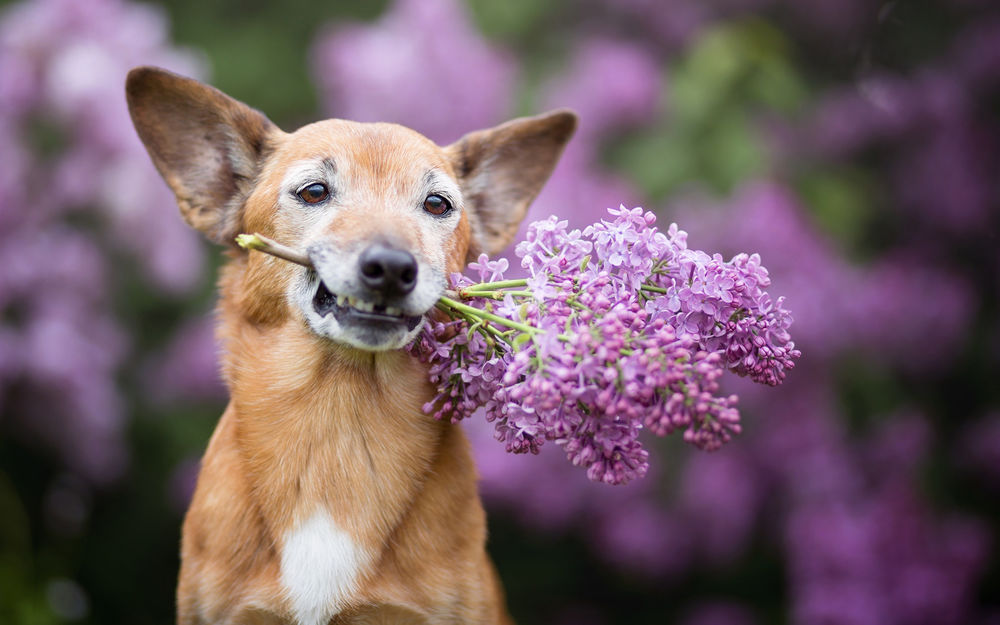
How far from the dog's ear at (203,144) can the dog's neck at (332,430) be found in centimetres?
32

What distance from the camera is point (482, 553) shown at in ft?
6.82

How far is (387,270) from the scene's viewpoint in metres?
1.67

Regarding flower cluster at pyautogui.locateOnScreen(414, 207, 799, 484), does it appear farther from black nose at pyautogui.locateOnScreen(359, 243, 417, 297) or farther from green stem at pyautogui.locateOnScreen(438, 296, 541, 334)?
black nose at pyautogui.locateOnScreen(359, 243, 417, 297)

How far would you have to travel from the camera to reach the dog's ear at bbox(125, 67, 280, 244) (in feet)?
6.61

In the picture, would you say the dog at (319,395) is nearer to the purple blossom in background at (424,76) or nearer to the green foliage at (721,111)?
the purple blossom in background at (424,76)

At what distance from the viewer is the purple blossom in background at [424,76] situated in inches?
163

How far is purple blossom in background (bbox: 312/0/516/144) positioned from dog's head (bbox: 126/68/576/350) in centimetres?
200

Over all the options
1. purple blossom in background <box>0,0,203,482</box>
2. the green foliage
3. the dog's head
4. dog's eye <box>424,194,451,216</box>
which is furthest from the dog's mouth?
the green foliage

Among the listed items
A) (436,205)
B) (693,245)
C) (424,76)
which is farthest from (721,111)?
(436,205)

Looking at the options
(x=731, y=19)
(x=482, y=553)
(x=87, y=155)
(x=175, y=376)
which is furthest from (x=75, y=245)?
(x=731, y=19)

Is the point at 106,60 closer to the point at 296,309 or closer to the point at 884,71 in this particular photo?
the point at 296,309

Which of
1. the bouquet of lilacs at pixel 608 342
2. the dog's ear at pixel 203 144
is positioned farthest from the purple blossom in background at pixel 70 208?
the bouquet of lilacs at pixel 608 342

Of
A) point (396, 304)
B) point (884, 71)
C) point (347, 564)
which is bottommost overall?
point (347, 564)

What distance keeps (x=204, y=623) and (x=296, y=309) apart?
2.36 feet
